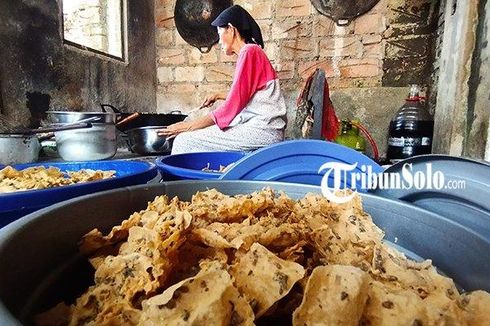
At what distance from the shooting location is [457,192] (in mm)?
575

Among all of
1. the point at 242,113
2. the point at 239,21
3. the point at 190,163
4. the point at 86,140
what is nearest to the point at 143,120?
the point at 242,113

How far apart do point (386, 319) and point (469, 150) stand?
94.5 inches

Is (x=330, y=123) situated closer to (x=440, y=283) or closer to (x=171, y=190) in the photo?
(x=171, y=190)

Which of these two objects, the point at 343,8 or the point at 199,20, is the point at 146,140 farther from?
the point at 343,8

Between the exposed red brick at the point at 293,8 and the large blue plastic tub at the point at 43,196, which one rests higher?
the exposed red brick at the point at 293,8

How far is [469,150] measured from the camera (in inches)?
87.0

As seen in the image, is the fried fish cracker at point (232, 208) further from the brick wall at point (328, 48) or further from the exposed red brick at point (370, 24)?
Result: the exposed red brick at point (370, 24)

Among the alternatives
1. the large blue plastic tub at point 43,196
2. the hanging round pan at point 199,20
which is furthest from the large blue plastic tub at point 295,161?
the hanging round pan at point 199,20

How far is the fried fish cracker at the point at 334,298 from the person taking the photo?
0.34 metres

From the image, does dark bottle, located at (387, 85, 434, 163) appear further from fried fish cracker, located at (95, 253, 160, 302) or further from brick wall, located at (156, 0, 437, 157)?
fried fish cracker, located at (95, 253, 160, 302)

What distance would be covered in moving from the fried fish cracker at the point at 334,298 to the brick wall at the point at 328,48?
3527mm

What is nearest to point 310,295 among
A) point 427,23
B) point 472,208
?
point 472,208

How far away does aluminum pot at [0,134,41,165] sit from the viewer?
1500 millimetres

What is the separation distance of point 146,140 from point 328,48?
243cm
